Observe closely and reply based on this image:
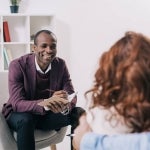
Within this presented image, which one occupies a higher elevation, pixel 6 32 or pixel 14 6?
pixel 14 6

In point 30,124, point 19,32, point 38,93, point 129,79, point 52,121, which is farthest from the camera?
point 19,32

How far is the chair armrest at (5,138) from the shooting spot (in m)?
2.16

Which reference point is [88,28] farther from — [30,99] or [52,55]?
[30,99]

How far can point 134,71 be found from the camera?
917 millimetres

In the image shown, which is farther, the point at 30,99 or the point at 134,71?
the point at 30,99

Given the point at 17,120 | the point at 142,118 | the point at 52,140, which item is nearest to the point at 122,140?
the point at 142,118

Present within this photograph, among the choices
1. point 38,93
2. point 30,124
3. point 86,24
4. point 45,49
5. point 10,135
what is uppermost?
point 86,24

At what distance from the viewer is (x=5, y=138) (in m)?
2.20

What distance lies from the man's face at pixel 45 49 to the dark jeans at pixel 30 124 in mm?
389

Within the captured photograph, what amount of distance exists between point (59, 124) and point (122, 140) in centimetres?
145

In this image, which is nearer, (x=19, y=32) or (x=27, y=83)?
(x=27, y=83)

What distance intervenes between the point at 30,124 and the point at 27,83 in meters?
0.37

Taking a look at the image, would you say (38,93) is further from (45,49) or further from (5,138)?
(5,138)

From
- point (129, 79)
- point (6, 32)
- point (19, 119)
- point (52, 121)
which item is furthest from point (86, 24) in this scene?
point (129, 79)
